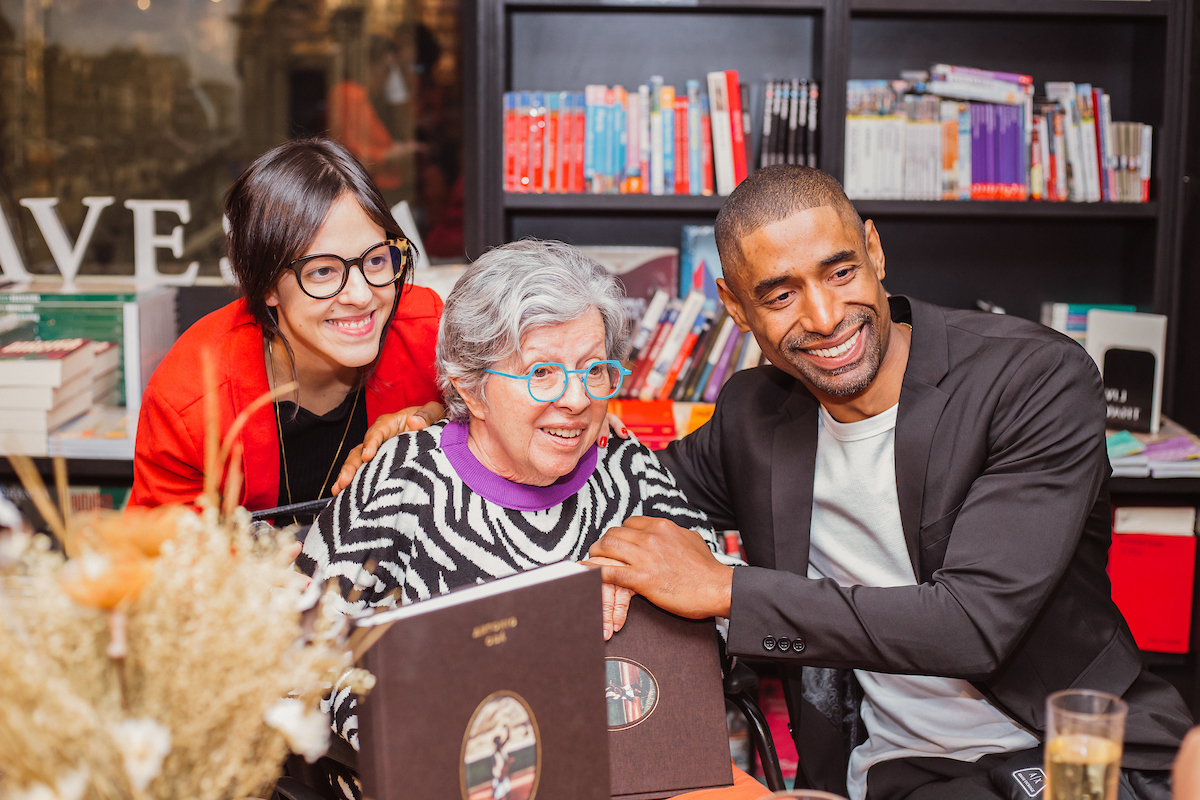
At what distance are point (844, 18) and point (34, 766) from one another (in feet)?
9.20

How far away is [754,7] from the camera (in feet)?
9.44

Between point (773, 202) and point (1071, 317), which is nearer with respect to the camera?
point (773, 202)

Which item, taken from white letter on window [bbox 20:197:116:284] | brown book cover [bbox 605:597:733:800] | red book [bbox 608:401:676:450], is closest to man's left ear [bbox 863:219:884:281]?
brown book cover [bbox 605:597:733:800]

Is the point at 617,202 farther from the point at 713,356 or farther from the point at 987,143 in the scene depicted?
the point at 987,143

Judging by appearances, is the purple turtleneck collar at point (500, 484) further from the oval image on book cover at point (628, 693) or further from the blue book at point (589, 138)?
the blue book at point (589, 138)

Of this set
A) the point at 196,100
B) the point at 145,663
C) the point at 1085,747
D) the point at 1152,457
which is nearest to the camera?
the point at 145,663

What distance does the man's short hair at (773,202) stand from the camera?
5.57 feet

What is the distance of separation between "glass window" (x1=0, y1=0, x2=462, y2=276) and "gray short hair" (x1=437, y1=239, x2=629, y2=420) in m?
1.81

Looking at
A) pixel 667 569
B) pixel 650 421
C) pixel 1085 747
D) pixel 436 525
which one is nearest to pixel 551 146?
pixel 650 421

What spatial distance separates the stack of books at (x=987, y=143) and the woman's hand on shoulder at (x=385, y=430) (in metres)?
1.64

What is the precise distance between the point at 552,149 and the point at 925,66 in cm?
128

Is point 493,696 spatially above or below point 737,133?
below

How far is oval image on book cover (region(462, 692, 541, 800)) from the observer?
98 cm

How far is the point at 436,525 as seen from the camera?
1608mm
